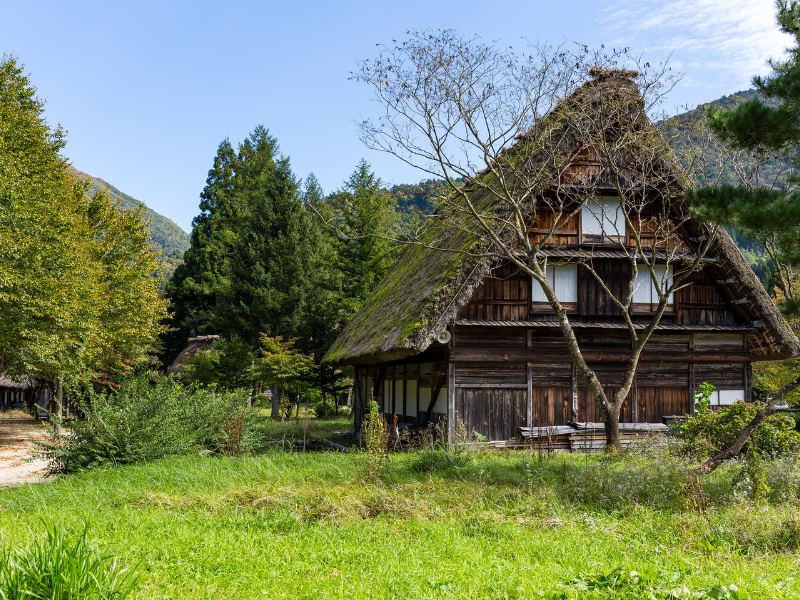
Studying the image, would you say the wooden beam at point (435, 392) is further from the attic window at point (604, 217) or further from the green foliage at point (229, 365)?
the green foliage at point (229, 365)

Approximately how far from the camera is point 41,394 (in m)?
41.1

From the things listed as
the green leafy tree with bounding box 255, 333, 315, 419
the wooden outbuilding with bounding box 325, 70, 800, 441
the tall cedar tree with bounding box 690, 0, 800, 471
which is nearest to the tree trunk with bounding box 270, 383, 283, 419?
the green leafy tree with bounding box 255, 333, 315, 419

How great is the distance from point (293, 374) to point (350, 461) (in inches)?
630

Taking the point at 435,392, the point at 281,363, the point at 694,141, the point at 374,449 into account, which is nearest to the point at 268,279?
the point at 281,363

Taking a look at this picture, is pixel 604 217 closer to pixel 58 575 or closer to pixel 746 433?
pixel 746 433

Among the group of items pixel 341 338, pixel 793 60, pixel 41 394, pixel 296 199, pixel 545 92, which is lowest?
pixel 41 394

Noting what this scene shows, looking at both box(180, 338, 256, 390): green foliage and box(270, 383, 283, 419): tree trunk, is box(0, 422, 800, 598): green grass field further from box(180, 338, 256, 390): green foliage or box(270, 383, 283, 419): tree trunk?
box(270, 383, 283, 419): tree trunk

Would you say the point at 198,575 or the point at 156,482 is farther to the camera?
the point at 156,482

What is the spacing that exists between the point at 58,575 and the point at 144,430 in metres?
9.37

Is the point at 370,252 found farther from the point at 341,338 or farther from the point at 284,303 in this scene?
the point at 341,338

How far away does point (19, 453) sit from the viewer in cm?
2036

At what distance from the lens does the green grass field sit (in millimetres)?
5402

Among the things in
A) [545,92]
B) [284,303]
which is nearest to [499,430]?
[545,92]

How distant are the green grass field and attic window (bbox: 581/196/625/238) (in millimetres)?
6946
